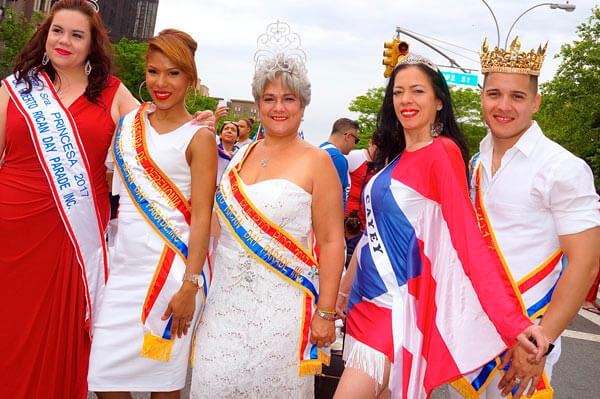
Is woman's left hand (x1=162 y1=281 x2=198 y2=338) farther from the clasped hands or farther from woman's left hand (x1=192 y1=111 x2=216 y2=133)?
the clasped hands

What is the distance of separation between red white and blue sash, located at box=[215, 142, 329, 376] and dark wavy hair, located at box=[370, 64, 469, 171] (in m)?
0.67

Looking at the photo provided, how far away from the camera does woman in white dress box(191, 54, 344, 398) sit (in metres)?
2.17

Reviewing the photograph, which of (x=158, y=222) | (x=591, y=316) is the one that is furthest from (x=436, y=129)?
(x=591, y=316)

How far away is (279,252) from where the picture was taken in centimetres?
222

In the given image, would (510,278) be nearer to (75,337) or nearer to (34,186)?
(75,337)

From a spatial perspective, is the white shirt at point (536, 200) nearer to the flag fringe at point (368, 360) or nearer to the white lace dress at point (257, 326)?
the flag fringe at point (368, 360)

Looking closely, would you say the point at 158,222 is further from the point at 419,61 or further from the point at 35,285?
the point at 419,61

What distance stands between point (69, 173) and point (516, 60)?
213cm

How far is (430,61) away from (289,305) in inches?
50.4

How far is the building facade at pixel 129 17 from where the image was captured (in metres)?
47.2

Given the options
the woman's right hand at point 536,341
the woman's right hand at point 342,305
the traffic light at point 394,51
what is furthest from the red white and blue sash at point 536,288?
the traffic light at point 394,51

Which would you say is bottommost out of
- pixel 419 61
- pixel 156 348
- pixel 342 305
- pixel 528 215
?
pixel 156 348

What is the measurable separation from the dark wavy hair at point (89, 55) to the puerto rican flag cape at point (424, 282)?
5.16 ft

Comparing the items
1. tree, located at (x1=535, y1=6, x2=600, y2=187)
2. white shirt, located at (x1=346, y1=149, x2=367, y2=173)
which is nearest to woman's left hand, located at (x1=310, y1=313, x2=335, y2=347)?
white shirt, located at (x1=346, y1=149, x2=367, y2=173)
